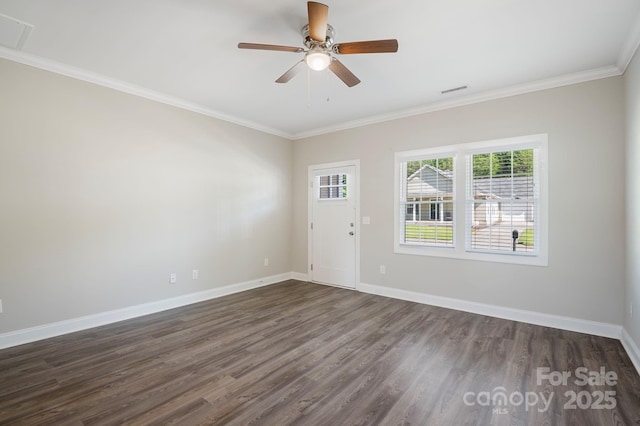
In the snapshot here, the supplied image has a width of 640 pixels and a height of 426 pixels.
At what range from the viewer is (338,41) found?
8.91ft

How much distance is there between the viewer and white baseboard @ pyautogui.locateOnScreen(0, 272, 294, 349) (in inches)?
116

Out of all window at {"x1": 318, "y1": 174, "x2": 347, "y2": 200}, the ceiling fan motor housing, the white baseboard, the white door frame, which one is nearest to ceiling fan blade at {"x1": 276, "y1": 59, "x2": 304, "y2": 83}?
the ceiling fan motor housing

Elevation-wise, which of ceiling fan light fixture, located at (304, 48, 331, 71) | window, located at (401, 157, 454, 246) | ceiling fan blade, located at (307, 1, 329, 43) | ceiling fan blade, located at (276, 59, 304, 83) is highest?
ceiling fan blade, located at (307, 1, 329, 43)

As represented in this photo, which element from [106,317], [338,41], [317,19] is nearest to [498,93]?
[338,41]

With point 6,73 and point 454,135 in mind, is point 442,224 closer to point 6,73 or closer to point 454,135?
point 454,135

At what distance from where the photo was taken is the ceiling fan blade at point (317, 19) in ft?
6.38

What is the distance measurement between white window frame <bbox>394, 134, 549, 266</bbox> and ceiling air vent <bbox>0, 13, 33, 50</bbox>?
4320 mm

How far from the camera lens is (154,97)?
3.92m

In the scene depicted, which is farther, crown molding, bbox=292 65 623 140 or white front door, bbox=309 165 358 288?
white front door, bbox=309 165 358 288

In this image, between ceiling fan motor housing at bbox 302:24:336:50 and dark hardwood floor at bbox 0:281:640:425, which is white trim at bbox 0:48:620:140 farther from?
dark hardwood floor at bbox 0:281:640:425

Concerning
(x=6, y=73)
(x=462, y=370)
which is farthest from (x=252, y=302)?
(x=6, y=73)

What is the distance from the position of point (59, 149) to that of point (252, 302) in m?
2.92

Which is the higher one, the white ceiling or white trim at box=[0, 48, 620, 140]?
the white ceiling

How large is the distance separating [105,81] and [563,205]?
5451mm
